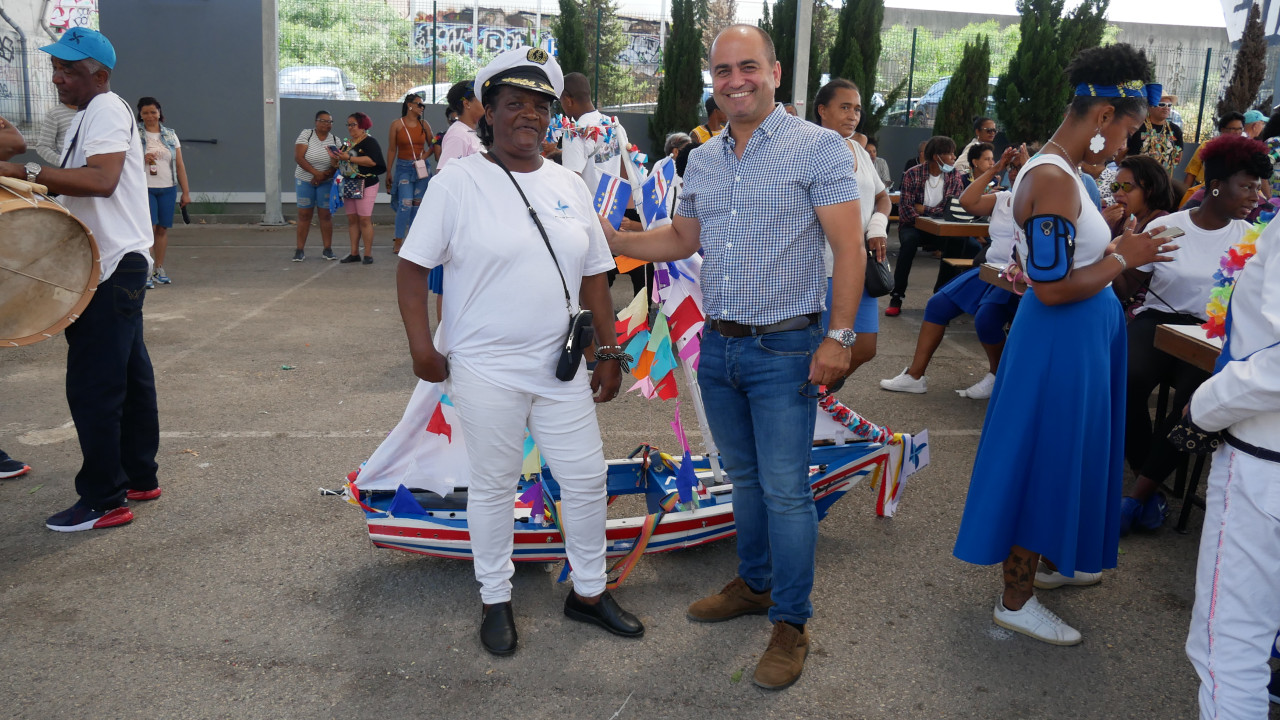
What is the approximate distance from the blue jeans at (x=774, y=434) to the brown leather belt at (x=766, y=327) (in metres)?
0.02

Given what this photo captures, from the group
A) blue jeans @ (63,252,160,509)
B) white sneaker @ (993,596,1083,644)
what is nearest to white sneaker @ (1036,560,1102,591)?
white sneaker @ (993,596,1083,644)

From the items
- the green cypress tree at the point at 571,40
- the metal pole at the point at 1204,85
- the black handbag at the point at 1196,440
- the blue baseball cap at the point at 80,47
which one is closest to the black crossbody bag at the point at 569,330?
the black handbag at the point at 1196,440

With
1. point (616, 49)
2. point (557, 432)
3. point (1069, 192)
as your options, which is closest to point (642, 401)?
point (557, 432)

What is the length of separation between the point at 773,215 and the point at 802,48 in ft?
41.0

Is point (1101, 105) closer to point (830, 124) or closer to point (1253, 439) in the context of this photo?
point (1253, 439)

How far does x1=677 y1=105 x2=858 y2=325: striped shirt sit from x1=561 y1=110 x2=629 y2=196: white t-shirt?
2.48 meters

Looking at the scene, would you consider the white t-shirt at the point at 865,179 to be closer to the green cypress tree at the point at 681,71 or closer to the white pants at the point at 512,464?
the white pants at the point at 512,464

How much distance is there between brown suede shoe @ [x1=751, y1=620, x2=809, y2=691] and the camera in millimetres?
2988

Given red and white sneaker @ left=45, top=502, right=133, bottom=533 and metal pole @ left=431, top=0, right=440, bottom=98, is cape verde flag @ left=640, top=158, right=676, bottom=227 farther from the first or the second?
metal pole @ left=431, top=0, right=440, bottom=98

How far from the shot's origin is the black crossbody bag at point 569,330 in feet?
9.61

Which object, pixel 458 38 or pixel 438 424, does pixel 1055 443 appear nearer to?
pixel 438 424

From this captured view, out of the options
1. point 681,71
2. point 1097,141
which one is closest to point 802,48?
point 681,71

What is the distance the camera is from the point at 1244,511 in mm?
2260

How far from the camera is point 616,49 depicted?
54.5ft
